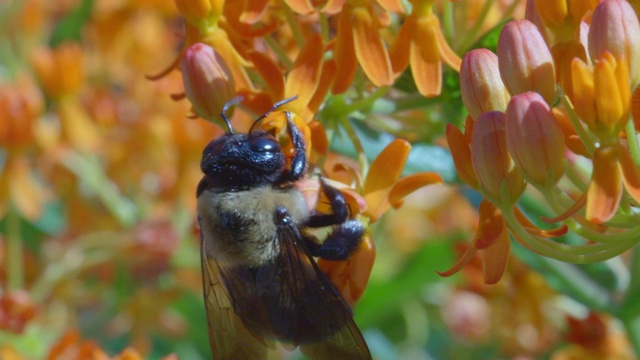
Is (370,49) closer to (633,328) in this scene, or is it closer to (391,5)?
(391,5)

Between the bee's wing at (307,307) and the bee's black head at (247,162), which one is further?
the bee's black head at (247,162)

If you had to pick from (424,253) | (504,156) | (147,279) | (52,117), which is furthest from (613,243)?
(52,117)

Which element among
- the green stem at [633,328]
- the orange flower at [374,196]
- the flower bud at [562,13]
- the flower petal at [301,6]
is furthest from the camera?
the green stem at [633,328]

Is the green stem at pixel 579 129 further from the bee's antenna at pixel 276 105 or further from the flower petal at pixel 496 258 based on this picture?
the bee's antenna at pixel 276 105

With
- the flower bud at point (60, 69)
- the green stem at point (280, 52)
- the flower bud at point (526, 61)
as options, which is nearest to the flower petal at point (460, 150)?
the flower bud at point (526, 61)

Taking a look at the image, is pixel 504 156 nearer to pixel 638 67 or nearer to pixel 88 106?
pixel 638 67

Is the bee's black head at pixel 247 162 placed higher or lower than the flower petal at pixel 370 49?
lower

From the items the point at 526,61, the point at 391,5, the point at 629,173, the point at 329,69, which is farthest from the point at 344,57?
the point at 629,173

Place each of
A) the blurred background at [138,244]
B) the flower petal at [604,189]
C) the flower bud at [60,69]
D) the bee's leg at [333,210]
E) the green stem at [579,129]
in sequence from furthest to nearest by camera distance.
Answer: the flower bud at [60,69]
the blurred background at [138,244]
the bee's leg at [333,210]
the green stem at [579,129]
the flower petal at [604,189]

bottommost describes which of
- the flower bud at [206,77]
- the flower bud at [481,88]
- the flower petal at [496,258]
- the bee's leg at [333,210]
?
the flower petal at [496,258]
